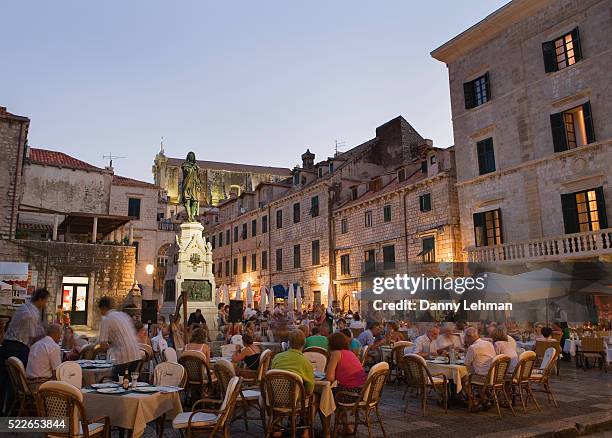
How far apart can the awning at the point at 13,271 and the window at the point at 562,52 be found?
2258 cm

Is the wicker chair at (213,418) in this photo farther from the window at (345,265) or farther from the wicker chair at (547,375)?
the window at (345,265)

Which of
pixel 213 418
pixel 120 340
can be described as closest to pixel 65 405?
pixel 213 418

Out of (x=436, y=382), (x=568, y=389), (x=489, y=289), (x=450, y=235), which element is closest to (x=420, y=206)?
(x=450, y=235)

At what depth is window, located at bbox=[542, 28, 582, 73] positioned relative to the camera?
17391 mm

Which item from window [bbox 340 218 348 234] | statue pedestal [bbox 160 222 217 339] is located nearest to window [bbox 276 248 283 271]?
window [bbox 340 218 348 234]

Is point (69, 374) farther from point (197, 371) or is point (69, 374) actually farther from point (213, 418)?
point (197, 371)

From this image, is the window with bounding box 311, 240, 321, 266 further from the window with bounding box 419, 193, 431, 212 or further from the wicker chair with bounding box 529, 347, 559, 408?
the wicker chair with bounding box 529, 347, 559, 408

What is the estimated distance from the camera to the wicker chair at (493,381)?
7.00 meters

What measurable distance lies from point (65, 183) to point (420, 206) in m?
22.1

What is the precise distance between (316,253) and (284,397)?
2561 centimetres

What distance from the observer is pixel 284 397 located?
545 centimetres

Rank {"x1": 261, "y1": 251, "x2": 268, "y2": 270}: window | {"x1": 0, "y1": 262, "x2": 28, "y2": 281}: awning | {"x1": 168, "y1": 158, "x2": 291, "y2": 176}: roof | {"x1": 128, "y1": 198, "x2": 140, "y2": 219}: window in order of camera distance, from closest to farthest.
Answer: {"x1": 0, "y1": 262, "x2": 28, "y2": 281}: awning → {"x1": 128, "y1": 198, "x2": 140, "y2": 219}: window → {"x1": 261, "y1": 251, "x2": 268, "y2": 270}: window → {"x1": 168, "y1": 158, "x2": 291, "y2": 176}: roof

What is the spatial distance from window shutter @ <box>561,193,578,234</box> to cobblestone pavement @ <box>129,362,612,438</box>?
9339 millimetres

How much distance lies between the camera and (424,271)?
23.2m
